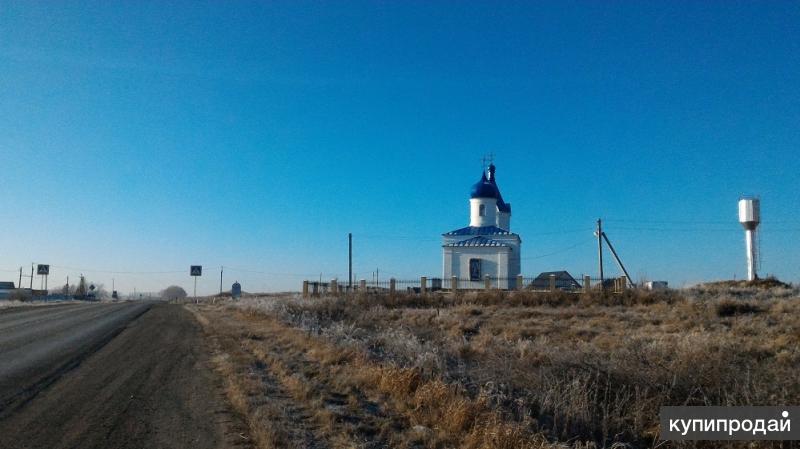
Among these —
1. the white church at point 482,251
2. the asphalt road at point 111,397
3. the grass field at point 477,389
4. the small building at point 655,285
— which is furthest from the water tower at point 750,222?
the asphalt road at point 111,397

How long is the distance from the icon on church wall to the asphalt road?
31306 millimetres

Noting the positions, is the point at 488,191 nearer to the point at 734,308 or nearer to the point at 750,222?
the point at 750,222

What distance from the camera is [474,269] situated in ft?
153

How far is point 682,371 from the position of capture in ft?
30.8

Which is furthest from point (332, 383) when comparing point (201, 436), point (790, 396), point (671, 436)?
point (790, 396)

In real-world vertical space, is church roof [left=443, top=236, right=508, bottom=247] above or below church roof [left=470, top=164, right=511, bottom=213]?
below

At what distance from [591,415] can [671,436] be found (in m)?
1.18

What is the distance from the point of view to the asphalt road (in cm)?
712

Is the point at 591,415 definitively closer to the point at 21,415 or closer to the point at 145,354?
the point at 21,415

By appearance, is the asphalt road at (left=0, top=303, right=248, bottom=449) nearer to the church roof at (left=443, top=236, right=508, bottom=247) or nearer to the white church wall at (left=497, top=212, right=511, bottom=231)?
the church roof at (left=443, top=236, right=508, bottom=247)

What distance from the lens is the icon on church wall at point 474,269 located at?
46422 millimetres

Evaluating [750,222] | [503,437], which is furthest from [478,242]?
[503,437]

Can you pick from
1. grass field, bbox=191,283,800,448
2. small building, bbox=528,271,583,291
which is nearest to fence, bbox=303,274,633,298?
small building, bbox=528,271,583,291

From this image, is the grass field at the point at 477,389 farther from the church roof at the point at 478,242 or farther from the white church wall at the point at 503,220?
the white church wall at the point at 503,220
